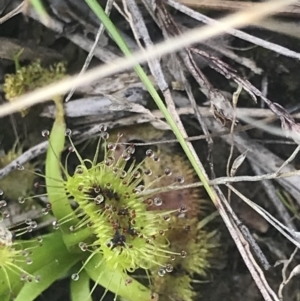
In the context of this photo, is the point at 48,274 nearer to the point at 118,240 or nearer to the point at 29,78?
the point at 118,240

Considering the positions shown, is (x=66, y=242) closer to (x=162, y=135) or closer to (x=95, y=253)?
(x=95, y=253)

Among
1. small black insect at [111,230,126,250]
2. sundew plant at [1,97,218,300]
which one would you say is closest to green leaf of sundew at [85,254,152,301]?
sundew plant at [1,97,218,300]

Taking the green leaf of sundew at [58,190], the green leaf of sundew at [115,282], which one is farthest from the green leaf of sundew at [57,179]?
the green leaf of sundew at [115,282]

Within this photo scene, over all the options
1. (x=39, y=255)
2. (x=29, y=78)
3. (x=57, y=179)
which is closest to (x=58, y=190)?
(x=57, y=179)

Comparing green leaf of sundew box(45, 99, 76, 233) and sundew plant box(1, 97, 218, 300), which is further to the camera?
green leaf of sundew box(45, 99, 76, 233)

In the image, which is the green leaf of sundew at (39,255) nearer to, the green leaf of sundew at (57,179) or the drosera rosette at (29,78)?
the green leaf of sundew at (57,179)

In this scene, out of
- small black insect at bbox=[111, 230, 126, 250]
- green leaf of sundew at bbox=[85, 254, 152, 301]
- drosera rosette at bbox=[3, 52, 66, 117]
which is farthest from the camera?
drosera rosette at bbox=[3, 52, 66, 117]

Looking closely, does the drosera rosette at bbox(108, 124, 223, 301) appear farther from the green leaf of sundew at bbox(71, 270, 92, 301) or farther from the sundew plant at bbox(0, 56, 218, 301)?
the green leaf of sundew at bbox(71, 270, 92, 301)
